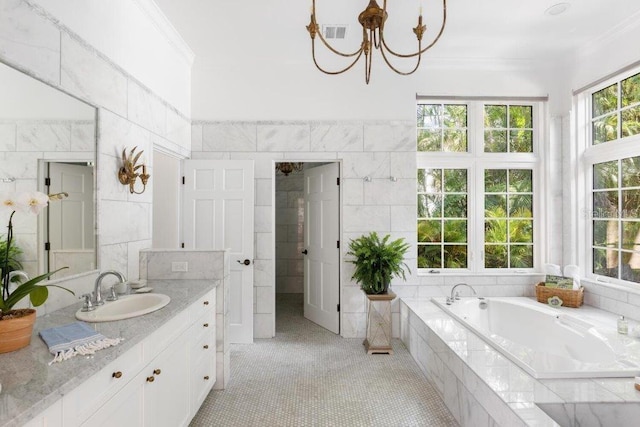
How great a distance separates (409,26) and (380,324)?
2.85m

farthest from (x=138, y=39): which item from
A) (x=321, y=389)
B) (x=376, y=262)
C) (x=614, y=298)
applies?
(x=614, y=298)

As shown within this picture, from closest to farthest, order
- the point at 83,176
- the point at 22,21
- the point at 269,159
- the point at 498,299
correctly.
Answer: the point at 22,21 → the point at 83,176 → the point at 498,299 → the point at 269,159

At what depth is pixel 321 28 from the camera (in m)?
2.95

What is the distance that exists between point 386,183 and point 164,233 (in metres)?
2.48

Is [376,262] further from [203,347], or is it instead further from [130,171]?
[130,171]

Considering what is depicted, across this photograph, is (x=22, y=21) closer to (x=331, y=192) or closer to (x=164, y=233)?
(x=164, y=233)

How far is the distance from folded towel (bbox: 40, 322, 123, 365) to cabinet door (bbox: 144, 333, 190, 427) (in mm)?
301

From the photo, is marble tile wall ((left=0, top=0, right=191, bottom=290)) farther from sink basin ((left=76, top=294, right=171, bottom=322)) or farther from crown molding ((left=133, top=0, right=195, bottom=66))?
crown molding ((left=133, top=0, right=195, bottom=66))

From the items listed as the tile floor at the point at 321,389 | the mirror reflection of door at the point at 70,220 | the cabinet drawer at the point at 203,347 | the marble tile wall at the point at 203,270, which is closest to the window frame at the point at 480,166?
the tile floor at the point at 321,389

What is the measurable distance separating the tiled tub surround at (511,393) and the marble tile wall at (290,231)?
11.6 ft

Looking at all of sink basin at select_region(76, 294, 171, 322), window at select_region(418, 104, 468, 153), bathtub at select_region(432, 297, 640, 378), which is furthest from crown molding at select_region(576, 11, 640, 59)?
sink basin at select_region(76, 294, 171, 322)

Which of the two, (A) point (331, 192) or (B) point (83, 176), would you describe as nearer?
(B) point (83, 176)

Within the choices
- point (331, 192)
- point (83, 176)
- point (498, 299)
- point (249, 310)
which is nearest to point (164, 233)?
point (249, 310)

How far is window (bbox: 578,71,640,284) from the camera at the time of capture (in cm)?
292
